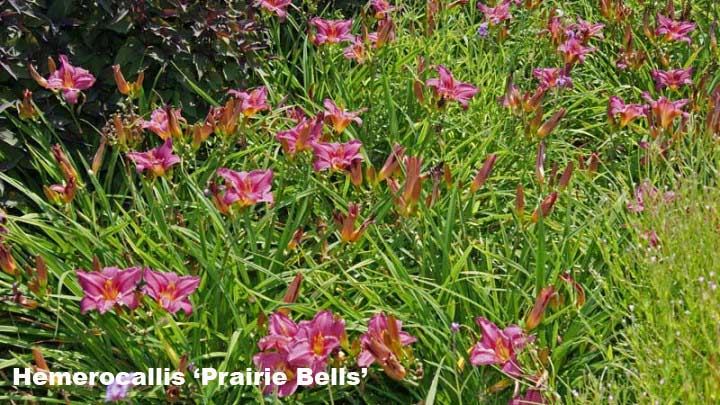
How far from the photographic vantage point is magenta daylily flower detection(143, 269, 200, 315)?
7.12ft

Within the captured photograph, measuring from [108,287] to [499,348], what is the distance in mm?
937

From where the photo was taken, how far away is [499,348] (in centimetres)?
215

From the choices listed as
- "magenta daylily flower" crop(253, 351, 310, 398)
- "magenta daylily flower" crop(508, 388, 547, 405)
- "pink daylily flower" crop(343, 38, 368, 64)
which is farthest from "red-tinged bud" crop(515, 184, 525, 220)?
"pink daylily flower" crop(343, 38, 368, 64)

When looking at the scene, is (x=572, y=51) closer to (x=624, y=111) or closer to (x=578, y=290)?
(x=624, y=111)

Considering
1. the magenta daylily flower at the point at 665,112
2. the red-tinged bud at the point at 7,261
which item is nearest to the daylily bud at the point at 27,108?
the red-tinged bud at the point at 7,261

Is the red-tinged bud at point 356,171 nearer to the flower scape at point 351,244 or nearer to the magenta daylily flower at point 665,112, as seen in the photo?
the flower scape at point 351,244

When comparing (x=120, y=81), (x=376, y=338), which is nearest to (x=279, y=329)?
(x=376, y=338)

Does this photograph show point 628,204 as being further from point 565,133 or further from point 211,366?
point 211,366

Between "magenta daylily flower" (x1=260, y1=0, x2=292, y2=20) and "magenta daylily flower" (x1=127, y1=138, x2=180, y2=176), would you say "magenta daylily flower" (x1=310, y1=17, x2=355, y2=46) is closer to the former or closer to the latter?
"magenta daylily flower" (x1=260, y1=0, x2=292, y2=20)

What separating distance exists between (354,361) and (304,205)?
62 centimetres

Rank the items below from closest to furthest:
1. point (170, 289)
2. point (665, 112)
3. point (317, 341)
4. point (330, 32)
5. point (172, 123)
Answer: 1. point (317, 341)
2. point (170, 289)
3. point (172, 123)
4. point (665, 112)
5. point (330, 32)

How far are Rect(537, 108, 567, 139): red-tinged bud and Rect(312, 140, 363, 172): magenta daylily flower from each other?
26.2 inches

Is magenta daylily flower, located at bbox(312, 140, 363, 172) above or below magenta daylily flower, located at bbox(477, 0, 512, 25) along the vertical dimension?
above

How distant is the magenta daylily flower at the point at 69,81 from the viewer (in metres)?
2.75
